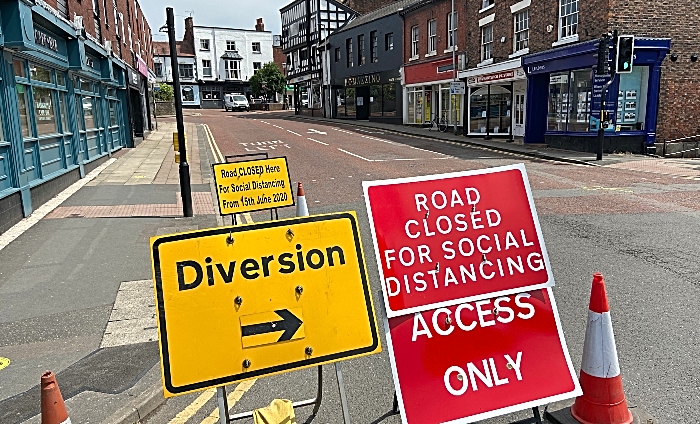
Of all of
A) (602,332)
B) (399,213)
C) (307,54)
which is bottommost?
(602,332)

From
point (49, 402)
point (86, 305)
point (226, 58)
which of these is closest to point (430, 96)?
point (86, 305)

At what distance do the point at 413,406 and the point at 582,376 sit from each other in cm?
114

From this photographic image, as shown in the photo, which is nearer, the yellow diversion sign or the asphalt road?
the yellow diversion sign

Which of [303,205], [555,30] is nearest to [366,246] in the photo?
[303,205]

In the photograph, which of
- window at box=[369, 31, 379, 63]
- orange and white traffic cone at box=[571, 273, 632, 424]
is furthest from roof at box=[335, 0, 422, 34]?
orange and white traffic cone at box=[571, 273, 632, 424]

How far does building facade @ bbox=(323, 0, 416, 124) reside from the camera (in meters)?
36.4

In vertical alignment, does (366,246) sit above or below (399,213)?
below

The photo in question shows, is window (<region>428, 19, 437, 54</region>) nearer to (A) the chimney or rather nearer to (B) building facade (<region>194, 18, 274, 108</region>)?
(B) building facade (<region>194, 18, 274, 108</region>)

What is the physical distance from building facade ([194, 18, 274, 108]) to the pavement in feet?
231

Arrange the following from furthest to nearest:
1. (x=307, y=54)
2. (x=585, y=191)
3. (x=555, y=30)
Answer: (x=307, y=54) → (x=555, y=30) → (x=585, y=191)

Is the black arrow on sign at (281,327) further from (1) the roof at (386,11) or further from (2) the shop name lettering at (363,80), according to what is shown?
(2) the shop name lettering at (363,80)

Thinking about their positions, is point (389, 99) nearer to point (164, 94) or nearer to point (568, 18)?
point (568, 18)

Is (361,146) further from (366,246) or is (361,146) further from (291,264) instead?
(291,264)

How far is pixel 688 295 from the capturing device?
5438 mm
